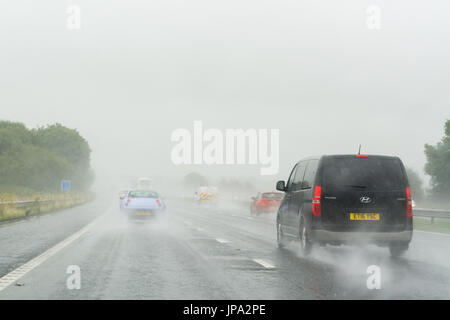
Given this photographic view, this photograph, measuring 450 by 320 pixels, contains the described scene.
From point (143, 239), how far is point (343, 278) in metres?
8.80

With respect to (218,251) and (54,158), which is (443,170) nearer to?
(54,158)

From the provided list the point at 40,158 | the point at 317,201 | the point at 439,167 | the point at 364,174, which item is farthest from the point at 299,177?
the point at 40,158

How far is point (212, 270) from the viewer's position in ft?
34.2

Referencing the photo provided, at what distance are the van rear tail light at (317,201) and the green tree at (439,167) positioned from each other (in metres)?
65.2

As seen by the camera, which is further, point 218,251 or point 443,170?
point 443,170

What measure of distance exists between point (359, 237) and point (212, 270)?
9.73 ft

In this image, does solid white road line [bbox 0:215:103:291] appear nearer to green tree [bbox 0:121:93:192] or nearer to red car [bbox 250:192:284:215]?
red car [bbox 250:192:284:215]

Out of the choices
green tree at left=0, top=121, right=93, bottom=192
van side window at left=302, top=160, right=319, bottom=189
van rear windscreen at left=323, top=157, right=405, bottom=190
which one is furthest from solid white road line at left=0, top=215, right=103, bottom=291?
green tree at left=0, top=121, right=93, bottom=192

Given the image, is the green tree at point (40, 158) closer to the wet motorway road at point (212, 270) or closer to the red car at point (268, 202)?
the red car at point (268, 202)

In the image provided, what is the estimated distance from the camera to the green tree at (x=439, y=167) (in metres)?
74.3

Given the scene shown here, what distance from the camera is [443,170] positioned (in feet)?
245

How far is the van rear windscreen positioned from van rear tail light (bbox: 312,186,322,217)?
0.18 m

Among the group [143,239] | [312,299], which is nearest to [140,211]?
[143,239]
